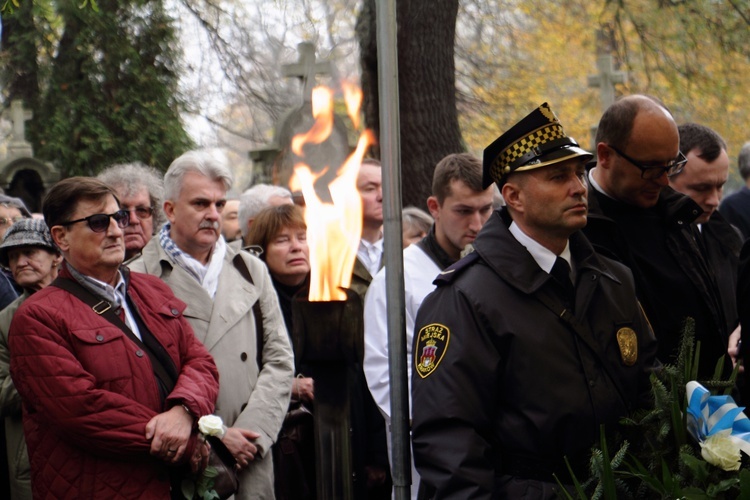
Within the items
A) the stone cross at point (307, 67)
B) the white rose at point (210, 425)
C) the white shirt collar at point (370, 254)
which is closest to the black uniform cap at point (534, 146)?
the white rose at point (210, 425)

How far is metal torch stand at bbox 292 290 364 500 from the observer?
3471mm

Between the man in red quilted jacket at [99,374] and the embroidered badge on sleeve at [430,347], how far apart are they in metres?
1.35

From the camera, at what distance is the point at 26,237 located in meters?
5.68

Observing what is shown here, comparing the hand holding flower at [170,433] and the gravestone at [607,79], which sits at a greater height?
the gravestone at [607,79]

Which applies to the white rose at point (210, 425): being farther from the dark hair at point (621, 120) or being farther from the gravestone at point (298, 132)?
the gravestone at point (298, 132)

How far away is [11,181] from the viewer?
12703mm

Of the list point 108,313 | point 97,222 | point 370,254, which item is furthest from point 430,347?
point 370,254

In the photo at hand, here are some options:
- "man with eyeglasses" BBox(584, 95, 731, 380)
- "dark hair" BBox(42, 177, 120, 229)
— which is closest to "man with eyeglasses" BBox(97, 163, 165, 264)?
"dark hair" BBox(42, 177, 120, 229)

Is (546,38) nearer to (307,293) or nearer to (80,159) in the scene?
(80,159)

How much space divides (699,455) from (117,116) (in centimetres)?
1033

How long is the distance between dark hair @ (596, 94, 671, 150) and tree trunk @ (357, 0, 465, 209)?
557cm

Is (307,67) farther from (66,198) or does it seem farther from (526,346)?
(526,346)

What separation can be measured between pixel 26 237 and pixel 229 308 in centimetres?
120

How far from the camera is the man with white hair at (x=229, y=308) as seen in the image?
5.23 m
